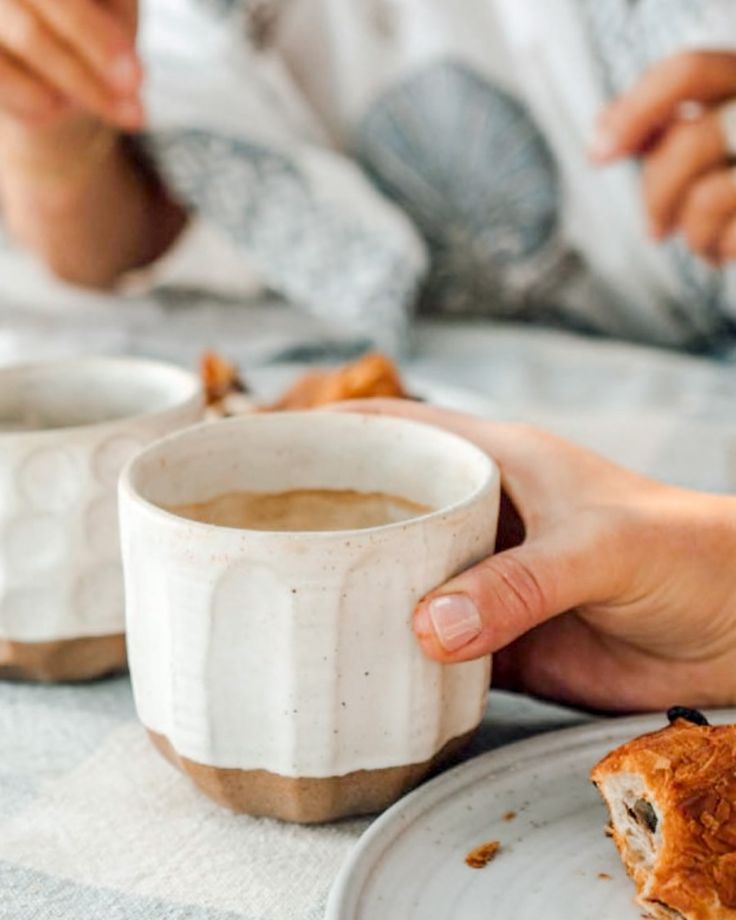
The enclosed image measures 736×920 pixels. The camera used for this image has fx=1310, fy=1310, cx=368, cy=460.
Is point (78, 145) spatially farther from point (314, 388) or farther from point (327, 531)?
point (327, 531)

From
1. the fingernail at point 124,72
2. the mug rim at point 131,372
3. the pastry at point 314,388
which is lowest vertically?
the pastry at point 314,388

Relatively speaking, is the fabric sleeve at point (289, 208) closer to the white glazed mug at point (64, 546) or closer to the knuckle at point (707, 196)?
the knuckle at point (707, 196)

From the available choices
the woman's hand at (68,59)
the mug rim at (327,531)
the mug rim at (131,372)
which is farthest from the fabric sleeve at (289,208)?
the mug rim at (327,531)

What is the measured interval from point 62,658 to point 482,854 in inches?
9.2

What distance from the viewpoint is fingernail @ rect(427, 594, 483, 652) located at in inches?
17.3

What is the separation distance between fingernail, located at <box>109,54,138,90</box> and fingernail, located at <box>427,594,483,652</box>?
57 centimetres

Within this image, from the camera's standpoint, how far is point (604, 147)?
112cm

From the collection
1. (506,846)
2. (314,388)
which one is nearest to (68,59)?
(314,388)

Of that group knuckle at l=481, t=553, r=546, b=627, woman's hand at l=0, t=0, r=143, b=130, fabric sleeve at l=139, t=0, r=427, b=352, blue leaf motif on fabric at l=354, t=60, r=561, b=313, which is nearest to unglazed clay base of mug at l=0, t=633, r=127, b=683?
knuckle at l=481, t=553, r=546, b=627

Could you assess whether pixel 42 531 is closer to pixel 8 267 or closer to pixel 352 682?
pixel 352 682

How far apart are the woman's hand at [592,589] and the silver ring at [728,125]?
1.98ft

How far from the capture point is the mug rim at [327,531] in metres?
0.42

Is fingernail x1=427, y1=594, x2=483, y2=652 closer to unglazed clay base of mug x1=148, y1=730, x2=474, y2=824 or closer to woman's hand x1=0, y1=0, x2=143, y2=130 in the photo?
unglazed clay base of mug x1=148, y1=730, x2=474, y2=824

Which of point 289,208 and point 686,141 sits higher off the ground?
point 686,141
